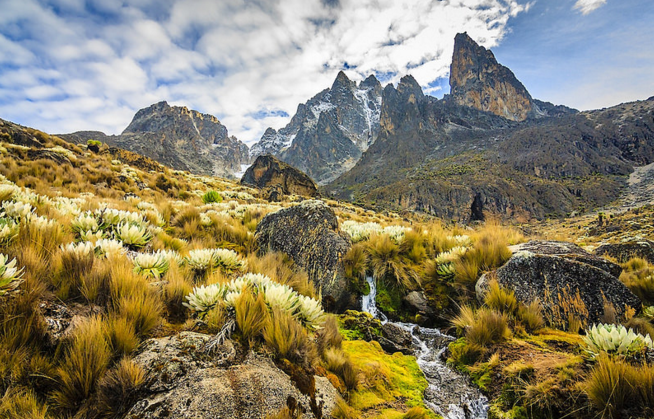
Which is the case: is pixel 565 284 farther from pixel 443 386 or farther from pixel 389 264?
pixel 389 264

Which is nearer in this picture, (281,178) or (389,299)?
(389,299)

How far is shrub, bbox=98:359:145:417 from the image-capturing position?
145 centimetres

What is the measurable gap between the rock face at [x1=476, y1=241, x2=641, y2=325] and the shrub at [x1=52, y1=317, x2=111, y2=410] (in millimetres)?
4801

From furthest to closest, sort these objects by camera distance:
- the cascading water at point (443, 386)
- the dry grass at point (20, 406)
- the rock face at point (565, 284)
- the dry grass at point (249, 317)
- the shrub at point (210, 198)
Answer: the shrub at point (210, 198)
the rock face at point (565, 284)
the cascading water at point (443, 386)
the dry grass at point (249, 317)
the dry grass at point (20, 406)

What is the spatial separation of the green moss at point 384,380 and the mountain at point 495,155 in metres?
70.5

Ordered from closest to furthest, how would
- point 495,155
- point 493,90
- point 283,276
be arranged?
point 283,276
point 495,155
point 493,90

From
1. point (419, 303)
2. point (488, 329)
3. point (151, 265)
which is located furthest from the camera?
point (419, 303)

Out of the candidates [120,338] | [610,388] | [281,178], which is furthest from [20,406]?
[281,178]

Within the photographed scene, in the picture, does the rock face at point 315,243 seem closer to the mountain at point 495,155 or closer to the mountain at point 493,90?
the mountain at point 495,155

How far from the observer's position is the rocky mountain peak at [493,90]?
616 feet

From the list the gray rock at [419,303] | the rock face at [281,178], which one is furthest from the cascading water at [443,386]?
the rock face at [281,178]

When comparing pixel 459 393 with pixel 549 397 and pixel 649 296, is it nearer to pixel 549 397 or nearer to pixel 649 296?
pixel 549 397

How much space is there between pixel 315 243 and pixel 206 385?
4.37m

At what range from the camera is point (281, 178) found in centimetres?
5106
